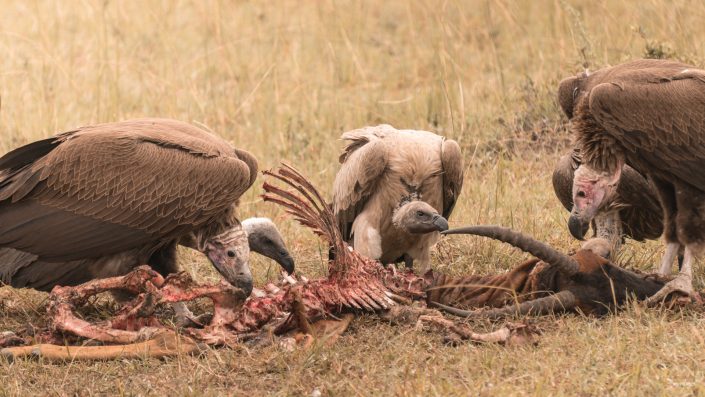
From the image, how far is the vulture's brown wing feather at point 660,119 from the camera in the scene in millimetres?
4711

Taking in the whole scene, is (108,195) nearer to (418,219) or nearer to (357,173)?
(357,173)

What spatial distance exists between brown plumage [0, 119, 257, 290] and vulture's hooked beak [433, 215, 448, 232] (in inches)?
37.5

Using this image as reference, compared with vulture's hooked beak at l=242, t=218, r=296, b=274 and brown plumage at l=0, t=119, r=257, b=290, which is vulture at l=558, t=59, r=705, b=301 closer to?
vulture's hooked beak at l=242, t=218, r=296, b=274

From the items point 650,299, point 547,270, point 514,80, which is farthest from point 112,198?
point 514,80

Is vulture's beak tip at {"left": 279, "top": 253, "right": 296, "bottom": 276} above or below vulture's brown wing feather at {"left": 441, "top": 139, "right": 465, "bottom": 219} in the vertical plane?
below

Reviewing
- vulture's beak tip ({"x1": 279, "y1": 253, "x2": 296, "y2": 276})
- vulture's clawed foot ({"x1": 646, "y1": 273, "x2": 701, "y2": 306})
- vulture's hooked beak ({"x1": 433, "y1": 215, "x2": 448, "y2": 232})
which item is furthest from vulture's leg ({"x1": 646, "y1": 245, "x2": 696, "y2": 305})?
vulture's beak tip ({"x1": 279, "y1": 253, "x2": 296, "y2": 276})

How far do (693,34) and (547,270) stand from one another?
4.25m

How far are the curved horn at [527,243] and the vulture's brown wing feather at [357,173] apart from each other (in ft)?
3.55

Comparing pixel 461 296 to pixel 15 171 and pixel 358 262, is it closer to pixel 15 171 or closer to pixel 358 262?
pixel 358 262

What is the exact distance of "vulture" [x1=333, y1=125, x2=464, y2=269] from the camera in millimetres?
5387

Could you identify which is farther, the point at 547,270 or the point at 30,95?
the point at 30,95

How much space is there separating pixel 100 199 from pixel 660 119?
2.55 meters

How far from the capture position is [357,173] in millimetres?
5414

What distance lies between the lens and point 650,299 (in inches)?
176
